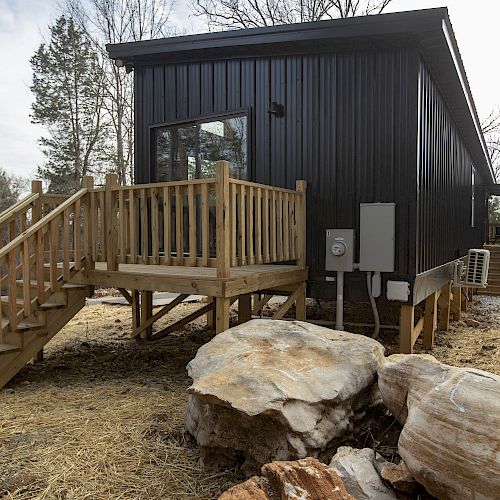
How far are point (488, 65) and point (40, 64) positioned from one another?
19.8 m

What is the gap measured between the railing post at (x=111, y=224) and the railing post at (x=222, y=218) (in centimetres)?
129

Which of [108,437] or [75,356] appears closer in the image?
[108,437]

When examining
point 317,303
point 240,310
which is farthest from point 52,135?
point 240,310

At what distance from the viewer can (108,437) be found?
10.7 feet

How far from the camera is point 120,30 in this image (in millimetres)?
18281

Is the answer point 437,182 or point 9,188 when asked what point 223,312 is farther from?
point 9,188

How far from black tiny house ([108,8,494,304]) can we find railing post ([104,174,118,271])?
5.48 ft

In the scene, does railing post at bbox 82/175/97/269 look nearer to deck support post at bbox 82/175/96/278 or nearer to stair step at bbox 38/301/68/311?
deck support post at bbox 82/175/96/278

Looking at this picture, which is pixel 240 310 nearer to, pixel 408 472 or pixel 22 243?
pixel 22 243

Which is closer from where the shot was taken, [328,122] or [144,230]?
[144,230]

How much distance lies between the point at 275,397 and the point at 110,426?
139 centimetres

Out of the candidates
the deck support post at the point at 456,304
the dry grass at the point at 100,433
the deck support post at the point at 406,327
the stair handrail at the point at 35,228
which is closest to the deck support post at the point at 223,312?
the dry grass at the point at 100,433

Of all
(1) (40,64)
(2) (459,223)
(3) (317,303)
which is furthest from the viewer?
(1) (40,64)

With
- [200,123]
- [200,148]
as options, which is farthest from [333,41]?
[200,148]
